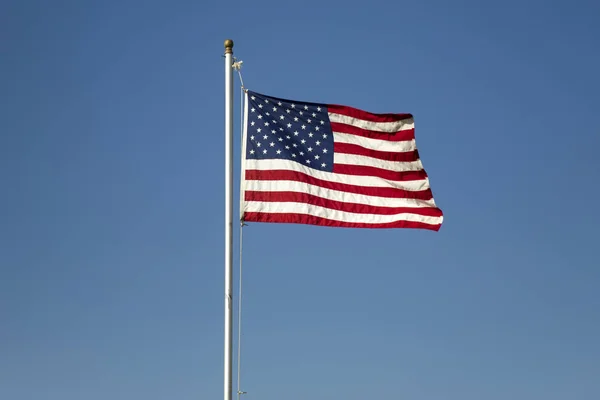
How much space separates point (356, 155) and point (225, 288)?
6.37 meters

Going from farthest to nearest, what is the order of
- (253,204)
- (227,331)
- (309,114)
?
(309,114) → (253,204) → (227,331)

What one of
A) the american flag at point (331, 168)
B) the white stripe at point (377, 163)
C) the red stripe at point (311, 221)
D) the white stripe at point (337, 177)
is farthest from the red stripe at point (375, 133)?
the red stripe at point (311, 221)

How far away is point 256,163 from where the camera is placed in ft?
95.6

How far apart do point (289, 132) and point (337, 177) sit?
6.12ft

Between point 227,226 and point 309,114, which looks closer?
point 227,226

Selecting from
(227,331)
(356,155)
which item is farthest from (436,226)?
(227,331)


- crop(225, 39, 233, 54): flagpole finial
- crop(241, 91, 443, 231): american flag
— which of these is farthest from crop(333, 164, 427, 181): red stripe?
crop(225, 39, 233, 54): flagpole finial

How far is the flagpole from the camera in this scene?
26359 millimetres

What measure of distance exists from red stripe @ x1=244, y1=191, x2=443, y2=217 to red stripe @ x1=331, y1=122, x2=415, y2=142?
224cm

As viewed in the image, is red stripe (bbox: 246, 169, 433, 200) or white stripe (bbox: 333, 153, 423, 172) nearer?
red stripe (bbox: 246, 169, 433, 200)

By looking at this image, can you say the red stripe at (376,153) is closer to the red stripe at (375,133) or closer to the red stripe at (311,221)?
the red stripe at (375,133)

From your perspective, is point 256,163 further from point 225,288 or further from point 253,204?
point 225,288

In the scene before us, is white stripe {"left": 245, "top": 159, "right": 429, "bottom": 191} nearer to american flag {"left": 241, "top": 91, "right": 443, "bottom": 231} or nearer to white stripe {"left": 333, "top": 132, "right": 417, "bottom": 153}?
american flag {"left": 241, "top": 91, "right": 443, "bottom": 231}

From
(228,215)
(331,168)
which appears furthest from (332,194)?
(228,215)
